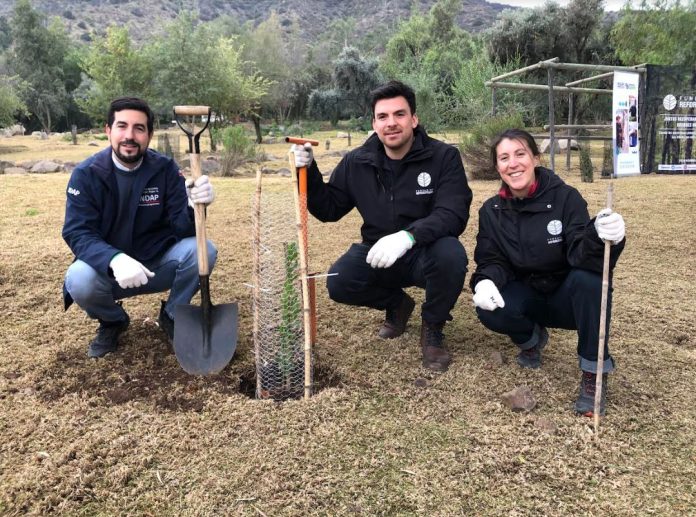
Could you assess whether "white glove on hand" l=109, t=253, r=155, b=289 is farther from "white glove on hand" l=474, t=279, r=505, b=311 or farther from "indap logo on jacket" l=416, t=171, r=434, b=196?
"white glove on hand" l=474, t=279, r=505, b=311

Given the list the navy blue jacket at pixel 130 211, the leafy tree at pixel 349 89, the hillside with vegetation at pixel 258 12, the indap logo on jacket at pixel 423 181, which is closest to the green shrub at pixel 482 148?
the indap logo on jacket at pixel 423 181

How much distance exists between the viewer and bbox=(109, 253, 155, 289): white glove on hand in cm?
232

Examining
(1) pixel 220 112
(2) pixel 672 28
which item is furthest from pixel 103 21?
(2) pixel 672 28

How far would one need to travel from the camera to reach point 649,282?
12.1ft

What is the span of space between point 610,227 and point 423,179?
962 mm

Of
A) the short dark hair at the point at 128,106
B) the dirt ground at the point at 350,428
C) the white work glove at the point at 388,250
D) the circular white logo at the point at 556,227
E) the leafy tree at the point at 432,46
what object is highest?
the leafy tree at the point at 432,46

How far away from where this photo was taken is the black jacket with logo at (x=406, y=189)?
8.50ft

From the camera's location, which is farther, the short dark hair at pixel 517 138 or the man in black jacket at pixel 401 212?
the man in black jacket at pixel 401 212

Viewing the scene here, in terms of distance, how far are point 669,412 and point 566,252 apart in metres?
0.74

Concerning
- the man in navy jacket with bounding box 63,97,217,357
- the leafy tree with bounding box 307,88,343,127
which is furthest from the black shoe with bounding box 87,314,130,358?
the leafy tree with bounding box 307,88,343,127

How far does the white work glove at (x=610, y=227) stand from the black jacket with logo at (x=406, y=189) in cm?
72

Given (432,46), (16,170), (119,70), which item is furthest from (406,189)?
(432,46)

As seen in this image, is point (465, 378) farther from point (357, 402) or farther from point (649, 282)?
point (649, 282)

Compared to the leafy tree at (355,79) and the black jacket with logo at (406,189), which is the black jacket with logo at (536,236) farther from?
the leafy tree at (355,79)
